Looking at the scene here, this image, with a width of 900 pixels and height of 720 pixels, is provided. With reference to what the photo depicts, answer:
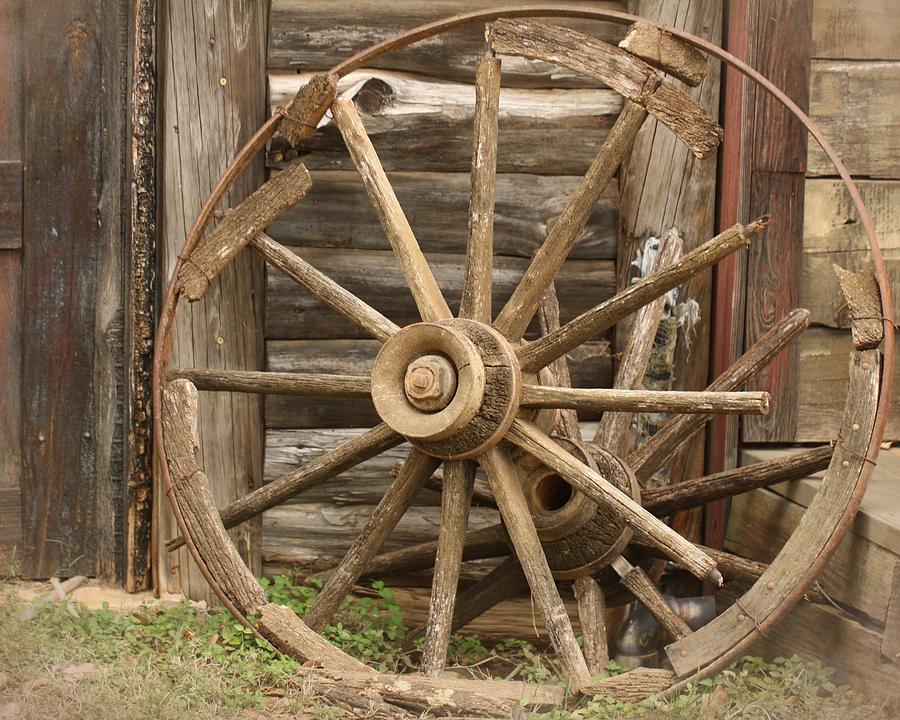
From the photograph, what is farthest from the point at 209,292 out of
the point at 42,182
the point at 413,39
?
the point at 413,39

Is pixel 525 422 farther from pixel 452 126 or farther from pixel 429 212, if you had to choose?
pixel 452 126

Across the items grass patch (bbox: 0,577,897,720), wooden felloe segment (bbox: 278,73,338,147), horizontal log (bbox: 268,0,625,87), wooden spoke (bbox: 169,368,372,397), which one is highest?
horizontal log (bbox: 268,0,625,87)

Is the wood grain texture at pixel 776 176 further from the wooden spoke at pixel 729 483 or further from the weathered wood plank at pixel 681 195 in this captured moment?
the wooden spoke at pixel 729 483

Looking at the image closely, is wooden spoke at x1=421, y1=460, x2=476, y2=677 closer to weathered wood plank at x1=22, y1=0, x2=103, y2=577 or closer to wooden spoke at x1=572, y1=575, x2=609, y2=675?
wooden spoke at x1=572, y1=575, x2=609, y2=675

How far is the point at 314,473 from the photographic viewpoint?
3109 millimetres

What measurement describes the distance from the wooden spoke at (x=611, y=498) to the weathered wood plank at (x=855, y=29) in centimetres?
161

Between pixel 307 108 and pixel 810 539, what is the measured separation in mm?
1833

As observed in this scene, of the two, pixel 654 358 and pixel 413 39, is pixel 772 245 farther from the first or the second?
pixel 413 39

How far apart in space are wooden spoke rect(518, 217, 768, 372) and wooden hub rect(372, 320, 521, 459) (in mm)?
105

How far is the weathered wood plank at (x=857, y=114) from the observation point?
3.39m

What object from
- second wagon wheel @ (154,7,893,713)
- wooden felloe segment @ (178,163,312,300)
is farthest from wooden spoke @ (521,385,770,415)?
wooden felloe segment @ (178,163,312,300)

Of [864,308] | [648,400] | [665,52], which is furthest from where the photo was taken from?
[665,52]

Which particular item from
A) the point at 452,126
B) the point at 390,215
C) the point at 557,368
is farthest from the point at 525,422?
the point at 452,126

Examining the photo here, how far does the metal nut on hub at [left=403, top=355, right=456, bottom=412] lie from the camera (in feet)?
9.10
